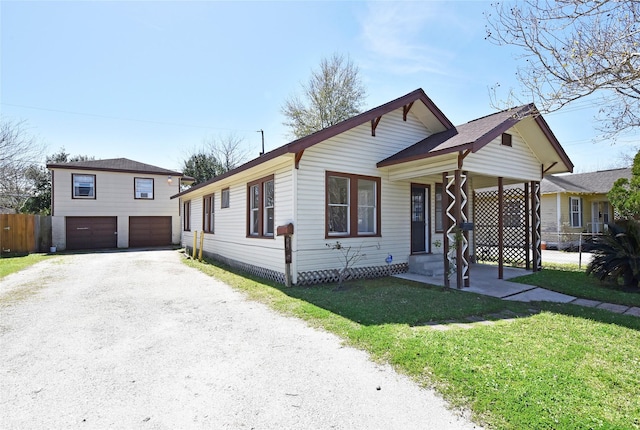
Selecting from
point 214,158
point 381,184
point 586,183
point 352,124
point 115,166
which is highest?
point 214,158

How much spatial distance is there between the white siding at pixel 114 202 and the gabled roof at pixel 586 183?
20.5 m

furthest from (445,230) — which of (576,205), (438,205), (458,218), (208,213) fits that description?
(576,205)

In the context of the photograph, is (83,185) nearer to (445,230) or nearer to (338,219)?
(338,219)

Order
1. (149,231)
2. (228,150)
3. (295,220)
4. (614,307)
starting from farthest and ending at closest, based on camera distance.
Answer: (228,150) → (149,231) → (295,220) → (614,307)

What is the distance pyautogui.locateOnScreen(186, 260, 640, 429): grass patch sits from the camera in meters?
2.65

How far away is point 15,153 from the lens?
20.7m

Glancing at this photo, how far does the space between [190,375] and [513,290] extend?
648 cm

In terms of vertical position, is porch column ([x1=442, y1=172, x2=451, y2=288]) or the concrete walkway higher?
porch column ([x1=442, y1=172, x2=451, y2=288])

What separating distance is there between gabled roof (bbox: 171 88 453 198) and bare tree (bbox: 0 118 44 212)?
1845 centimetres

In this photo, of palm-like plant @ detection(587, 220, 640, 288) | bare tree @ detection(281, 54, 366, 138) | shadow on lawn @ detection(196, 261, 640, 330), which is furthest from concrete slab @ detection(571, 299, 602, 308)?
bare tree @ detection(281, 54, 366, 138)

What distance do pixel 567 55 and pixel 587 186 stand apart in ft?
58.3

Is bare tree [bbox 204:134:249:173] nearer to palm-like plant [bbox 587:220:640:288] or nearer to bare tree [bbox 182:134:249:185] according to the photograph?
bare tree [bbox 182:134:249:185]

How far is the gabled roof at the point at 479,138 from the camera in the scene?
262 inches

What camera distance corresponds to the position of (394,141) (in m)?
9.22
